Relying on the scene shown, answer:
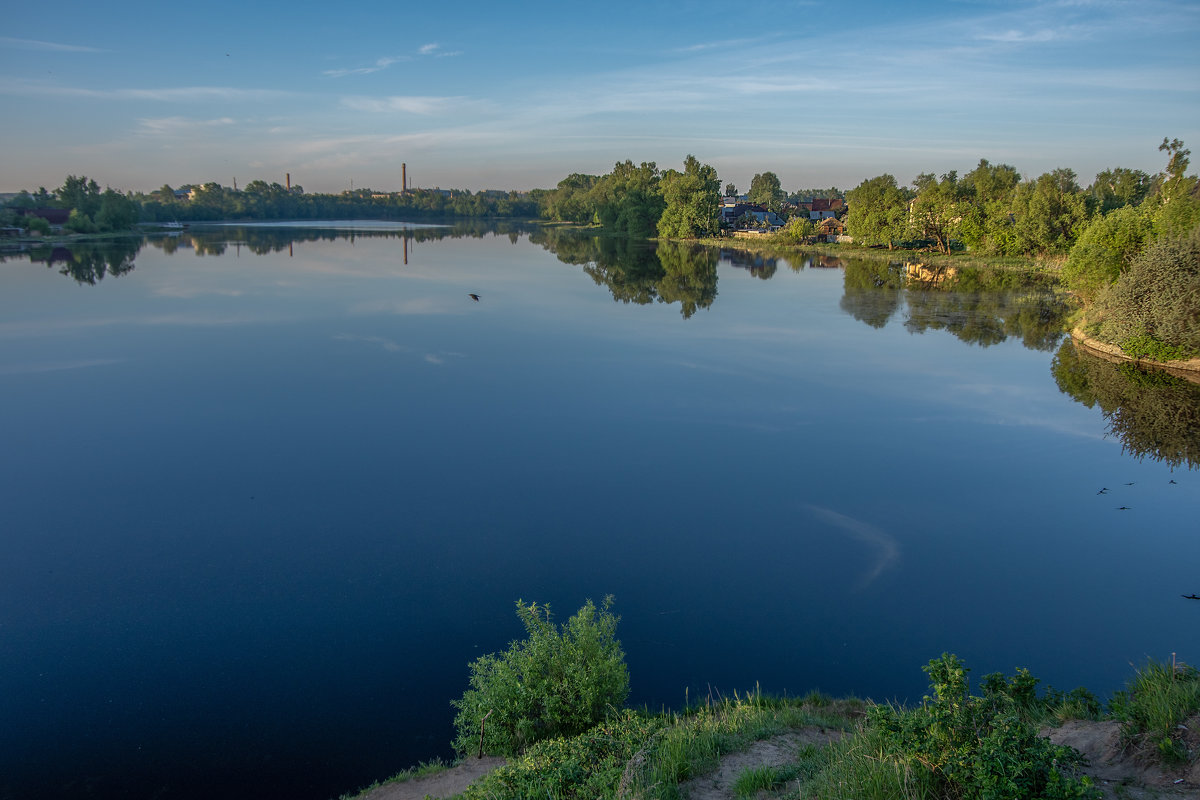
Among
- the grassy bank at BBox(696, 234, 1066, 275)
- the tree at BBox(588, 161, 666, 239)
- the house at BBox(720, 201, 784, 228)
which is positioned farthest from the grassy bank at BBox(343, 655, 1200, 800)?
the house at BBox(720, 201, 784, 228)

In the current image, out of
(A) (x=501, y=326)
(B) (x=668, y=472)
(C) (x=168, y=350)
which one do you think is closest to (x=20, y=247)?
(C) (x=168, y=350)

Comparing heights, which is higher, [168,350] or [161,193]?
[161,193]

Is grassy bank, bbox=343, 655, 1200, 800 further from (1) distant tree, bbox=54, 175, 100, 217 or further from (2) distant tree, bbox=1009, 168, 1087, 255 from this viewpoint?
(1) distant tree, bbox=54, 175, 100, 217

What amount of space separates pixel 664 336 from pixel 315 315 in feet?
52.6

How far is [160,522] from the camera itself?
11.7 meters

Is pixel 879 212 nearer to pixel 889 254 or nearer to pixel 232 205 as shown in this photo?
pixel 889 254

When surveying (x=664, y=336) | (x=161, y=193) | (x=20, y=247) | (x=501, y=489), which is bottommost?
(x=501, y=489)

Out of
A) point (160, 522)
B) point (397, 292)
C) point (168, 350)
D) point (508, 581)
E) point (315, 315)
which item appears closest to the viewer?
point (508, 581)

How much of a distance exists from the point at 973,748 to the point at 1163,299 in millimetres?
25160

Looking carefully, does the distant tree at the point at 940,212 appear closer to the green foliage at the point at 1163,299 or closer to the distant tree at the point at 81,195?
the green foliage at the point at 1163,299

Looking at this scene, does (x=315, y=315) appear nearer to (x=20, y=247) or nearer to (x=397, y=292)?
(x=397, y=292)

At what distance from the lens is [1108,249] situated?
30.2m

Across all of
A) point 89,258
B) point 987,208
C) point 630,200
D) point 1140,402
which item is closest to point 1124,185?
point 987,208

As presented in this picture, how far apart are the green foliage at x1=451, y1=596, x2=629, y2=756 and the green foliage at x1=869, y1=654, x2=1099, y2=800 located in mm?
2732
